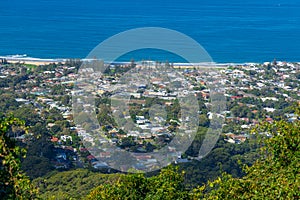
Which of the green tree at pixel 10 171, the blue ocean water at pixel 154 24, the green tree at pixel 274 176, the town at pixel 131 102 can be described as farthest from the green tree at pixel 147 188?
the blue ocean water at pixel 154 24

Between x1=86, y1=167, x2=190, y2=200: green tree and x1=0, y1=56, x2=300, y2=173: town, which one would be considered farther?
x1=0, y1=56, x2=300, y2=173: town

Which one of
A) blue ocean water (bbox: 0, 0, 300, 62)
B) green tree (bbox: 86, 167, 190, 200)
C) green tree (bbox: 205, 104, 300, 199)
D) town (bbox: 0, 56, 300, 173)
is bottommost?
green tree (bbox: 86, 167, 190, 200)

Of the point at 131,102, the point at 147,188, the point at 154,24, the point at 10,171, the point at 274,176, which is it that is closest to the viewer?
the point at 10,171

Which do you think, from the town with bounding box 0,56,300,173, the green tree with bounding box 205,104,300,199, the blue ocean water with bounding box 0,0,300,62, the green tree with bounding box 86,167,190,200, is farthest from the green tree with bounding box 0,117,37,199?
the blue ocean water with bounding box 0,0,300,62

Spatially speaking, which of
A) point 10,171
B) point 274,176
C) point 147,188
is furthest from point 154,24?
point 10,171

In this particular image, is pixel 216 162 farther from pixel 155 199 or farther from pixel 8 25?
pixel 8 25

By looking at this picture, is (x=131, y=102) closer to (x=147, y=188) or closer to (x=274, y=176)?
(x=147, y=188)

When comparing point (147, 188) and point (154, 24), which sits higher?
point (154, 24)

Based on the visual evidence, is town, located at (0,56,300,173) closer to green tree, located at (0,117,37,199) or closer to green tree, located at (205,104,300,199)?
green tree, located at (205,104,300,199)
